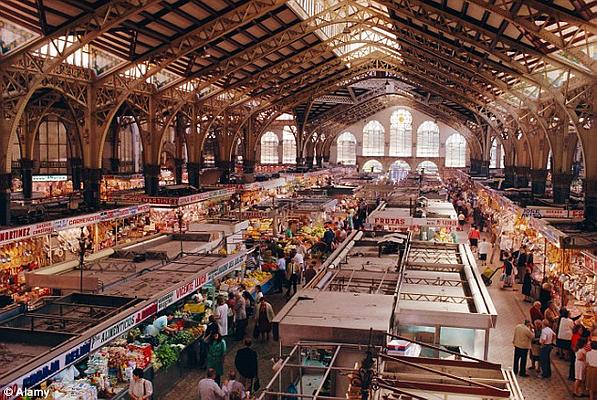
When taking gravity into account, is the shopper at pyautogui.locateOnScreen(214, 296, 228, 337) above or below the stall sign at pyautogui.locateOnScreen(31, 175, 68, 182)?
below

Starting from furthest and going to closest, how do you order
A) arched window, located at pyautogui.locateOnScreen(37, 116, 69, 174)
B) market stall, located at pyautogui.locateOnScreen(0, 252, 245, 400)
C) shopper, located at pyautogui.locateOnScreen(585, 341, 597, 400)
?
arched window, located at pyautogui.locateOnScreen(37, 116, 69, 174)
shopper, located at pyautogui.locateOnScreen(585, 341, 597, 400)
market stall, located at pyautogui.locateOnScreen(0, 252, 245, 400)

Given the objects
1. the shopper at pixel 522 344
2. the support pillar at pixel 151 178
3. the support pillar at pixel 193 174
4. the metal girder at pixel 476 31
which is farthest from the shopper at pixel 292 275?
the support pillar at pixel 193 174

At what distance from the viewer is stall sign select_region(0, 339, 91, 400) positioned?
505cm

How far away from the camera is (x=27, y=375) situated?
17.2 feet

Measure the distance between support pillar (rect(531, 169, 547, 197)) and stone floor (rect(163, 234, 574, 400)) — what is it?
8219 millimetres

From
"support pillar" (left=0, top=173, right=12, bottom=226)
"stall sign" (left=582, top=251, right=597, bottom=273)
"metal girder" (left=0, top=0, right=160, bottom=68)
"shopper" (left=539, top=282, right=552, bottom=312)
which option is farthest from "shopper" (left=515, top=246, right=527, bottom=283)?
"support pillar" (left=0, top=173, right=12, bottom=226)

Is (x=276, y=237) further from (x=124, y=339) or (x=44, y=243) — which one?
(x=124, y=339)

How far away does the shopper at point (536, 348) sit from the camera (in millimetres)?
10398

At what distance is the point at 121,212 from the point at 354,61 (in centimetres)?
1600

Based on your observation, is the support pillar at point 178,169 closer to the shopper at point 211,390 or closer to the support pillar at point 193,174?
the support pillar at point 193,174

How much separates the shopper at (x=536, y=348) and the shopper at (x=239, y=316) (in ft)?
16.4

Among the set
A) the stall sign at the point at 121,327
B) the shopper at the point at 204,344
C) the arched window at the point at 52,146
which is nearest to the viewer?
the stall sign at the point at 121,327

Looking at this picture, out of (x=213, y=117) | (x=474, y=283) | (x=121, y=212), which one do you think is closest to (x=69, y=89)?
(x=121, y=212)

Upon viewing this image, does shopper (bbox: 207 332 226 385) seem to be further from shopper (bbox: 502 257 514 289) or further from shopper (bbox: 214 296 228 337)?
shopper (bbox: 502 257 514 289)
